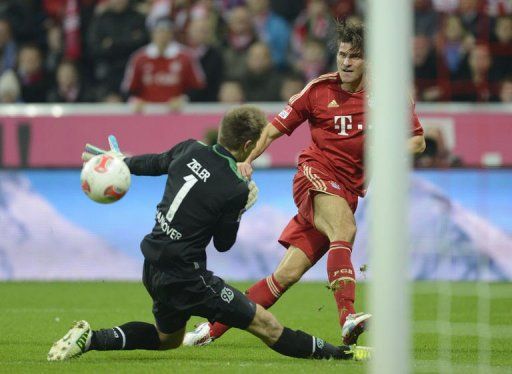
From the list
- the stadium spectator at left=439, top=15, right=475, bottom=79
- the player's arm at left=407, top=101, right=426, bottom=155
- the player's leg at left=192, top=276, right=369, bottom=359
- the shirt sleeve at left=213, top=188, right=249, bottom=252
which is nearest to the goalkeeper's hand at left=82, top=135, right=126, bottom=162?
the shirt sleeve at left=213, top=188, right=249, bottom=252

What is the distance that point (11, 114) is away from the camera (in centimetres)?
1267

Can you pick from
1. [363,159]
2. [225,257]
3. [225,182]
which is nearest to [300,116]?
[363,159]

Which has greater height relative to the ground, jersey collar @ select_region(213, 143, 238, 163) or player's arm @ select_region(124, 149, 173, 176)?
jersey collar @ select_region(213, 143, 238, 163)

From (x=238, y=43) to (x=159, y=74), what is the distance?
3.92 feet

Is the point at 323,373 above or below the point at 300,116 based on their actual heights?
below

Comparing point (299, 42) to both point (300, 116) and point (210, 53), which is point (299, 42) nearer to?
point (210, 53)

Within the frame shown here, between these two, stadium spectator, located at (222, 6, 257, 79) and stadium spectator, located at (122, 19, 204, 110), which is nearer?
stadium spectator, located at (122, 19, 204, 110)

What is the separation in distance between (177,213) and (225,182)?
0.31 m

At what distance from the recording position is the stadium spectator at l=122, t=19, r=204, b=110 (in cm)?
1346

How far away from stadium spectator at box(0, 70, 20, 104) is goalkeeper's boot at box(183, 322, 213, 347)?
7345 millimetres

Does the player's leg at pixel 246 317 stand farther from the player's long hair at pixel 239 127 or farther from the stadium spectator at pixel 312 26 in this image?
the stadium spectator at pixel 312 26

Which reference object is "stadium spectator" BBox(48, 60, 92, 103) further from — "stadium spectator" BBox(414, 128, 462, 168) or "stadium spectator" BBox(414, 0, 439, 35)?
"stadium spectator" BBox(414, 128, 462, 168)

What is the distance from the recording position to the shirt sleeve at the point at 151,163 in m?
6.19

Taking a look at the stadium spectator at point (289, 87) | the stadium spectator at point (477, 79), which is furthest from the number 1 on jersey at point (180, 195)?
the stadium spectator at point (477, 79)
